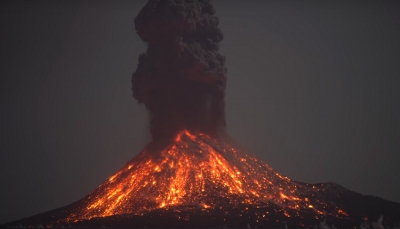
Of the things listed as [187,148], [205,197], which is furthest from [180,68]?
[205,197]

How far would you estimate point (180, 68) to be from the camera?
5891 cm

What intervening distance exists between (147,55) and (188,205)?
14105mm

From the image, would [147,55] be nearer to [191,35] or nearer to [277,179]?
[191,35]

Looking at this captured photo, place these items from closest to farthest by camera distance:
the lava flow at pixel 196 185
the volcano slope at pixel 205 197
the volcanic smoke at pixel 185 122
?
the volcano slope at pixel 205 197
the lava flow at pixel 196 185
the volcanic smoke at pixel 185 122

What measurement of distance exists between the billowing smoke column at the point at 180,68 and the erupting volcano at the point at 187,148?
0.27 feet

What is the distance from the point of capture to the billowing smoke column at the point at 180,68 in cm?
Result: 5850

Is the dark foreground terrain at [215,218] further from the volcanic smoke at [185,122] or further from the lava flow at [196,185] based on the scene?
the volcanic smoke at [185,122]

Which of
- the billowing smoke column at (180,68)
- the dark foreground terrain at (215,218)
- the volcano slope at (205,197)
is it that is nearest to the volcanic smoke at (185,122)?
the billowing smoke column at (180,68)

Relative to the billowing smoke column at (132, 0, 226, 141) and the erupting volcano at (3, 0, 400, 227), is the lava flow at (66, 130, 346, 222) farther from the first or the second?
the billowing smoke column at (132, 0, 226, 141)

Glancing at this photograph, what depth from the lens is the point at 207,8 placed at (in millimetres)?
60906

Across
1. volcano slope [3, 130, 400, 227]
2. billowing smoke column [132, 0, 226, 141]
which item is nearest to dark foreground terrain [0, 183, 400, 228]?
volcano slope [3, 130, 400, 227]

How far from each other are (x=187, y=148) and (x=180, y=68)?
21.6ft

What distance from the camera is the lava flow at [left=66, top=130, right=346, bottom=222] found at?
181 feet

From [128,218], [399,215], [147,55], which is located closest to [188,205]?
[128,218]
